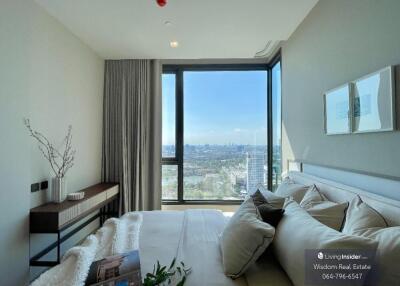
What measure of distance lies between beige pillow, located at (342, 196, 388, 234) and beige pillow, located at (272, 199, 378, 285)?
0.51 feet

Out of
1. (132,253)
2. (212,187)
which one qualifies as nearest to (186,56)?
(212,187)

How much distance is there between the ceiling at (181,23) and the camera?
2.33 m

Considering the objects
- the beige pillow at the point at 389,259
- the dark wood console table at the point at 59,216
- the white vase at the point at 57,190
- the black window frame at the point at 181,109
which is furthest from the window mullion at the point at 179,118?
the beige pillow at the point at 389,259

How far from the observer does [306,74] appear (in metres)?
2.51

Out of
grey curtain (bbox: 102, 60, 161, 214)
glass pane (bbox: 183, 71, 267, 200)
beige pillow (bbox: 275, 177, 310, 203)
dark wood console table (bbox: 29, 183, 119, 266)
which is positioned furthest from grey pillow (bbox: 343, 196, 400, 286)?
grey curtain (bbox: 102, 60, 161, 214)

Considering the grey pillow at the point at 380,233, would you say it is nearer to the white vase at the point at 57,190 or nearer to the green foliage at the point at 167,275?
the green foliage at the point at 167,275

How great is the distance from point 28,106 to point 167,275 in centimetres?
191

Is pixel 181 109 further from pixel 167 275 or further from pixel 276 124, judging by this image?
pixel 167 275

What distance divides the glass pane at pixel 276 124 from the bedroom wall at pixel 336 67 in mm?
450

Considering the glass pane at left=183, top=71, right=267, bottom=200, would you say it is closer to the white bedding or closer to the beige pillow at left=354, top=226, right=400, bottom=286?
the white bedding

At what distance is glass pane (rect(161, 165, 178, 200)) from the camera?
4.18 metres

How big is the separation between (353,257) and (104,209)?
3.51 metres

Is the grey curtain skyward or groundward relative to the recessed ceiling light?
groundward

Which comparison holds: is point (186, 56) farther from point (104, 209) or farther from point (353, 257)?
point (353, 257)
